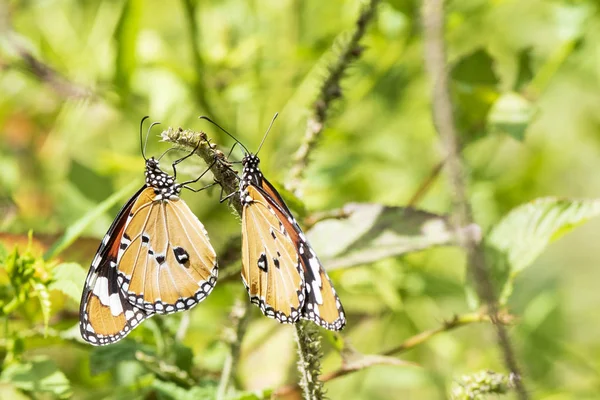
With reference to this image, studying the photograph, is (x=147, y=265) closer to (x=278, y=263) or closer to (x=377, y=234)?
(x=278, y=263)

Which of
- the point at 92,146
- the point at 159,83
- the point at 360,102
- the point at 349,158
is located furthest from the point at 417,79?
the point at 92,146

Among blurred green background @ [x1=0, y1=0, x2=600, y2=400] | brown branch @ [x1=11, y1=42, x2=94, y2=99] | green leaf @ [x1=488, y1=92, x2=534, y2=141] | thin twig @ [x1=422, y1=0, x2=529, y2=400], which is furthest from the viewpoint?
brown branch @ [x1=11, y1=42, x2=94, y2=99]

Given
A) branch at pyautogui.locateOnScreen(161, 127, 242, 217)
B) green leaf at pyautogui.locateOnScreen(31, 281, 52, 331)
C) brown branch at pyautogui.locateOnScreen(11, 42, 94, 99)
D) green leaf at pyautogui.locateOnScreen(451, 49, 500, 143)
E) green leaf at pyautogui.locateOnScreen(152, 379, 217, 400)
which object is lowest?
green leaf at pyautogui.locateOnScreen(152, 379, 217, 400)

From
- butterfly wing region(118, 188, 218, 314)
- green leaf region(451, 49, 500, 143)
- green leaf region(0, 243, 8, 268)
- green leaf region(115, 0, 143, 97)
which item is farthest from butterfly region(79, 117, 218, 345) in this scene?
green leaf region(451, 49, 500, 143)

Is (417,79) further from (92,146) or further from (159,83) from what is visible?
(92,146)

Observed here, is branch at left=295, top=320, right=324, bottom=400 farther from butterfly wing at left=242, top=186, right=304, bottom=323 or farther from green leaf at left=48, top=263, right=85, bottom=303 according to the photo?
green leaf at left=48, top=263, right=85, bottom=303

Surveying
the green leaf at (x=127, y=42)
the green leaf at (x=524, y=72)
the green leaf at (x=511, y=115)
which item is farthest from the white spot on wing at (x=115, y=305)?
the green leaf at (x=524, y=72)

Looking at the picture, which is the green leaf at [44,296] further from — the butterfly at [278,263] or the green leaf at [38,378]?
the butterfly at [278,263]
